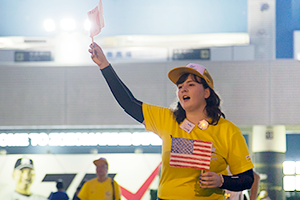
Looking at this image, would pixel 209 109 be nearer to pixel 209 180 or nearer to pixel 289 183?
pixel 209 180

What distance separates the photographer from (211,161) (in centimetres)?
152

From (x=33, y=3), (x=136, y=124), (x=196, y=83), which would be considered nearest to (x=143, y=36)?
(x=136, y=124)

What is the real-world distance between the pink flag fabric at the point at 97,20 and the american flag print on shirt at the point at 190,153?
69 cm

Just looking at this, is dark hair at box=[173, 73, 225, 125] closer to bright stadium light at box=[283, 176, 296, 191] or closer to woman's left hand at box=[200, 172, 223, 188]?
woman's left hand at box=[200, 172, 223, 188]

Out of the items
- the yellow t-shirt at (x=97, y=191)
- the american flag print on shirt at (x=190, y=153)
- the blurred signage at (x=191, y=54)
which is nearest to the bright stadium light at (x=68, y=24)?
the blurred signage at (x=191, y=54)

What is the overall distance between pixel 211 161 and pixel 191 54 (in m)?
4.30

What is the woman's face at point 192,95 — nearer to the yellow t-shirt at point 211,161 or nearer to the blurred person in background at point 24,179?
the yellow t-shirt at point 211,161

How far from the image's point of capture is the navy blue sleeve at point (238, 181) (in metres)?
1.46

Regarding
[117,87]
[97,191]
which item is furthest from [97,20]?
[97,191]

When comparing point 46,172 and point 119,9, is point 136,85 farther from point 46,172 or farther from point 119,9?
point 46,172

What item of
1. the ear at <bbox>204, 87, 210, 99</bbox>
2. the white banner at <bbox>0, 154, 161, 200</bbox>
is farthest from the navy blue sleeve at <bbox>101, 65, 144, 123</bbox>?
Result: the white banner at <bbox>0, 154, 161, 200</bbox>

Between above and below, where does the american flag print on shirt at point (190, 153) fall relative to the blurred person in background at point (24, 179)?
above

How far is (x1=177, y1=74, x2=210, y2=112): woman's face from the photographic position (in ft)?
5.31

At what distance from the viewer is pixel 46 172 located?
5926 mm
